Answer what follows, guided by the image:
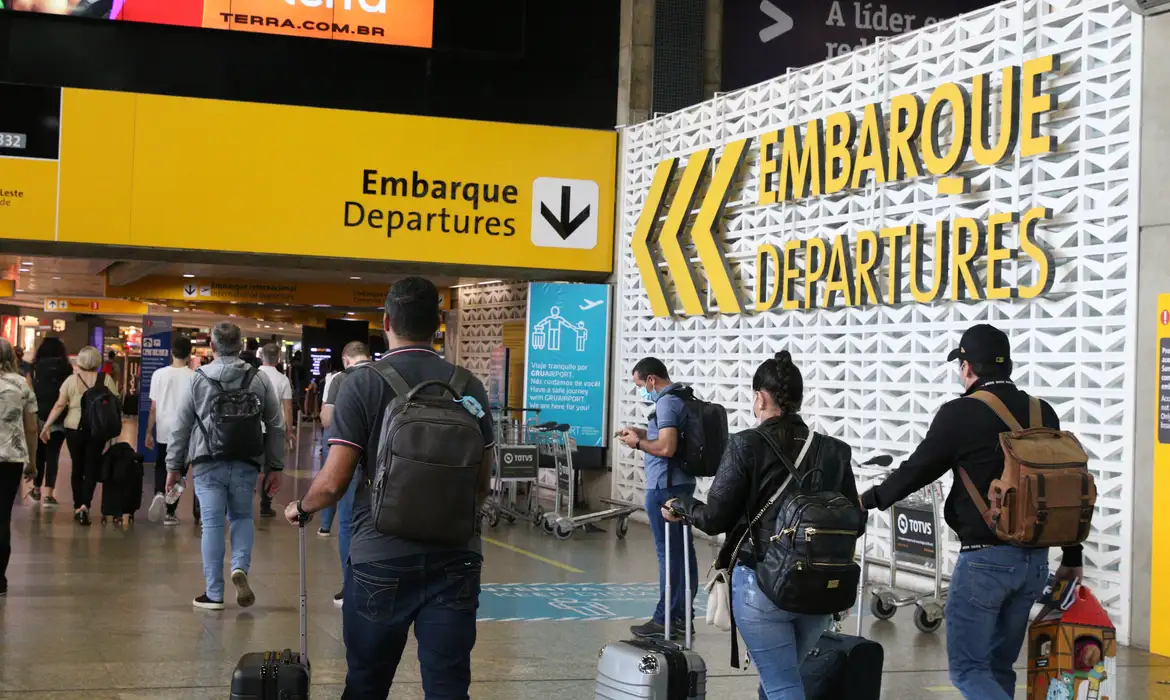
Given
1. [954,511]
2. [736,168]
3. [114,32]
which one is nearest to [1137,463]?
[954,511]

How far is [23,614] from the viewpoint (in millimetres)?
7980

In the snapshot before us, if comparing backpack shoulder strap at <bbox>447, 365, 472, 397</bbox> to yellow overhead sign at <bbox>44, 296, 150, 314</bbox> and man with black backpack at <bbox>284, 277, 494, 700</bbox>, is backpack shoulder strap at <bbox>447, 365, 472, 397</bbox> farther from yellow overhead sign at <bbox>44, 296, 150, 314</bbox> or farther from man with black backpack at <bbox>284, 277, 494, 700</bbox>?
yellow overhead sign at <bbox>44, 296, 150, 314</bbox>

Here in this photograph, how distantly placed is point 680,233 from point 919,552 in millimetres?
5952

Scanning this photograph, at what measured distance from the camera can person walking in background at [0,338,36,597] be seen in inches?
318

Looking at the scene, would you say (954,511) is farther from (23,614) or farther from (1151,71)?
(23,614)

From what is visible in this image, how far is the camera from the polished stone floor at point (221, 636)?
6.48 meters

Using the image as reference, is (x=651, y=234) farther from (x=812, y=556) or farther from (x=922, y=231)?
(x=812, y=556)

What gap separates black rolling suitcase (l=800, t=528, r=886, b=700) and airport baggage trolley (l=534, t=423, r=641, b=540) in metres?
7.68

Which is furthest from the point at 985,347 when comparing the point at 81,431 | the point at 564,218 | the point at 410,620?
the point at 564,218

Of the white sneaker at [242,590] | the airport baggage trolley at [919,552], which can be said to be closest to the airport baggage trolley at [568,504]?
the airport baggage trolley at [919,552]

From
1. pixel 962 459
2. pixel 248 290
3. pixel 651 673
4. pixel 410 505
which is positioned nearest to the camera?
pixel 410 505

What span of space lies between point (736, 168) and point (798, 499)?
9.15 metres

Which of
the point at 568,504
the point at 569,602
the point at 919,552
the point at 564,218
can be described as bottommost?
the point at 569,602

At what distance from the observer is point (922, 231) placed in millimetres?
10391
